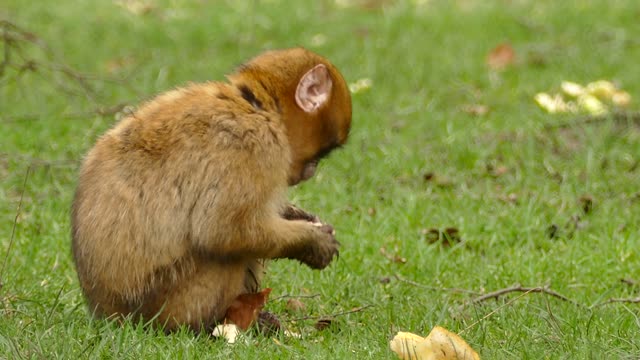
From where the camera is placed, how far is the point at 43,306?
5215 mm

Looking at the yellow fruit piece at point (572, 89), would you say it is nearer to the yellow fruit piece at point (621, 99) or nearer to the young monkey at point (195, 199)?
the yellow fruit piece at point (621, 99)

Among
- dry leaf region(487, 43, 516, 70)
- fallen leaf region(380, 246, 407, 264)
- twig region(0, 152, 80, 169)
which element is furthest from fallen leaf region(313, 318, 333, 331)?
dry leaf region(487, 43, 516, 70)

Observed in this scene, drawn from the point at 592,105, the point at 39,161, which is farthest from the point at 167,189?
the point at 592,105

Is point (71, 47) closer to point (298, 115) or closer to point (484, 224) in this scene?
point (484, 224)

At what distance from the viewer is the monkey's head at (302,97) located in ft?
16.1

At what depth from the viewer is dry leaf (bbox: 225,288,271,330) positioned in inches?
190

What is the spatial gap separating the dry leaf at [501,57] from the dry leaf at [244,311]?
Answer: 5182 millimetres

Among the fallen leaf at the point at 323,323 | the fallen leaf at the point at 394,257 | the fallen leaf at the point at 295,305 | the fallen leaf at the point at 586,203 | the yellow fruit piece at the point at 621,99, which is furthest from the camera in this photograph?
the yellow fruit piece at the point at 621,99

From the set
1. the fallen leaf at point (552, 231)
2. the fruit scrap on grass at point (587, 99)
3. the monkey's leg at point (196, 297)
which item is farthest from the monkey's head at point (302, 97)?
the fruit scrap on grass at point (587, 99)

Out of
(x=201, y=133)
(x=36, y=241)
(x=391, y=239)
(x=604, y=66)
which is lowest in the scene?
(x=604, y=66)

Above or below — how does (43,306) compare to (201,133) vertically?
below

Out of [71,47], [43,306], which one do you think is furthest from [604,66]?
[43,306]

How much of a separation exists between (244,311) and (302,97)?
84cm

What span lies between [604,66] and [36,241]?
4.95 metres
